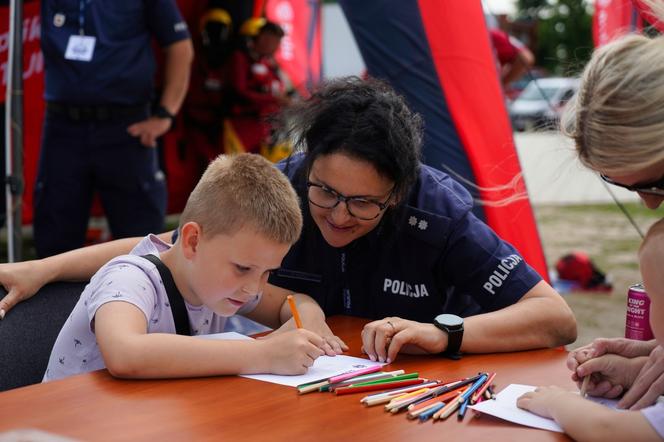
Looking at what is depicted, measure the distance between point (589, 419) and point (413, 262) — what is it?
3.06ft

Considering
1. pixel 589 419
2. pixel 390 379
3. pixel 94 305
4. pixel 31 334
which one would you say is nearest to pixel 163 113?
pixel 31 334

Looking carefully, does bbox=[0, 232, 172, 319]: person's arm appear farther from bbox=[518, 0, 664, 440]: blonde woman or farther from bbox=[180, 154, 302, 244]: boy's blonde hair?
bbox=[518, 0, 664, 440]: blonde woman

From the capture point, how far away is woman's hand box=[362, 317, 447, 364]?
5.82 ft

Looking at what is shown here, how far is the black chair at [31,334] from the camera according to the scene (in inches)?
68.9

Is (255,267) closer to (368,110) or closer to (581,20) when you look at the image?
(368,110)

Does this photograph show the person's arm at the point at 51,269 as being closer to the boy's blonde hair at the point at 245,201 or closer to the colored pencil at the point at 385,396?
the boy's blonde hair at the point at 245,201

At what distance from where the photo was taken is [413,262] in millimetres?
2234

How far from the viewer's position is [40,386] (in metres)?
1.52

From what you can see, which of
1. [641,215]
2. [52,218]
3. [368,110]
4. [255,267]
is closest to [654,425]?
[255,267]

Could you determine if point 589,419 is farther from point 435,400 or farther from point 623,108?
point 623,108

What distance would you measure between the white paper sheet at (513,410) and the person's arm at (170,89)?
8.91 ft

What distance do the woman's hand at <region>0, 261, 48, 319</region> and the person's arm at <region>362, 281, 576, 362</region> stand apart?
72 cm

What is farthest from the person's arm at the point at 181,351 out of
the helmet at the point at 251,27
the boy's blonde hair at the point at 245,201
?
the helmet at the point at 251,27

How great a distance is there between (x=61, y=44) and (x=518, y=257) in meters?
2.50
